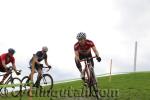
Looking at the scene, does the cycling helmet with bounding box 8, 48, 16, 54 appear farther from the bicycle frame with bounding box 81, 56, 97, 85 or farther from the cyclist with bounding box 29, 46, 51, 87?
the bicycle frame with bounding box 81, 56, 97, 85

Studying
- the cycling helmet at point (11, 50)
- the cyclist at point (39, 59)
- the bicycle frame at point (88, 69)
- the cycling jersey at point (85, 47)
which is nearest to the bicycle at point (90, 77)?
the bicycle frame at point (88, 69)

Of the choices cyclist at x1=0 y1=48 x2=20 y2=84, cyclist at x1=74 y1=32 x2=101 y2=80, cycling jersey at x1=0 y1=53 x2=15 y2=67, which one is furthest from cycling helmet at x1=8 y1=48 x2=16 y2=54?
cyclist at x1=74 y1=32 x2=101 y2=80

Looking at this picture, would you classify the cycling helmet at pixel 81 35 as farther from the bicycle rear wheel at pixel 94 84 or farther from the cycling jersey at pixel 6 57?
the cycling jersey at pixel 6 57

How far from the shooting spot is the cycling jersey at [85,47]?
21250mm

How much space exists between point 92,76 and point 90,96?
1.34 m

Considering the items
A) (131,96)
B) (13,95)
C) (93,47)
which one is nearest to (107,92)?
(131,96)

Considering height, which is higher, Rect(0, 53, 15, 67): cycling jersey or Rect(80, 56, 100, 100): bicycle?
Rect(0, 53, 15, 67): cycling jersey

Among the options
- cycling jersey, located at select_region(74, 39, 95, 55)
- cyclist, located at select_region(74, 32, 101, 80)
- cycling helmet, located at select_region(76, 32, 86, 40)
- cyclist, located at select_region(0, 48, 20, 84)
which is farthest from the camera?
cyclist, located at select_region(0, 48, 20, 84)

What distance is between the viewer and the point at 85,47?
2130cm

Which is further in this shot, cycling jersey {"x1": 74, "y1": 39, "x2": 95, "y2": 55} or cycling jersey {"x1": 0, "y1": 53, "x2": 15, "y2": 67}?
cycling jersey {"x1": 0, "y1": 53, "x2": 15, "y2": 67}

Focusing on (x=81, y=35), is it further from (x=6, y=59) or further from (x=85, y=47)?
(x=6, y=59)

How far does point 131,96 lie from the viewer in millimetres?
22750

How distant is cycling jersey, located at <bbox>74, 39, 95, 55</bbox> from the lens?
21250mm

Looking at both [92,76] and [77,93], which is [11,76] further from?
[92,76]
